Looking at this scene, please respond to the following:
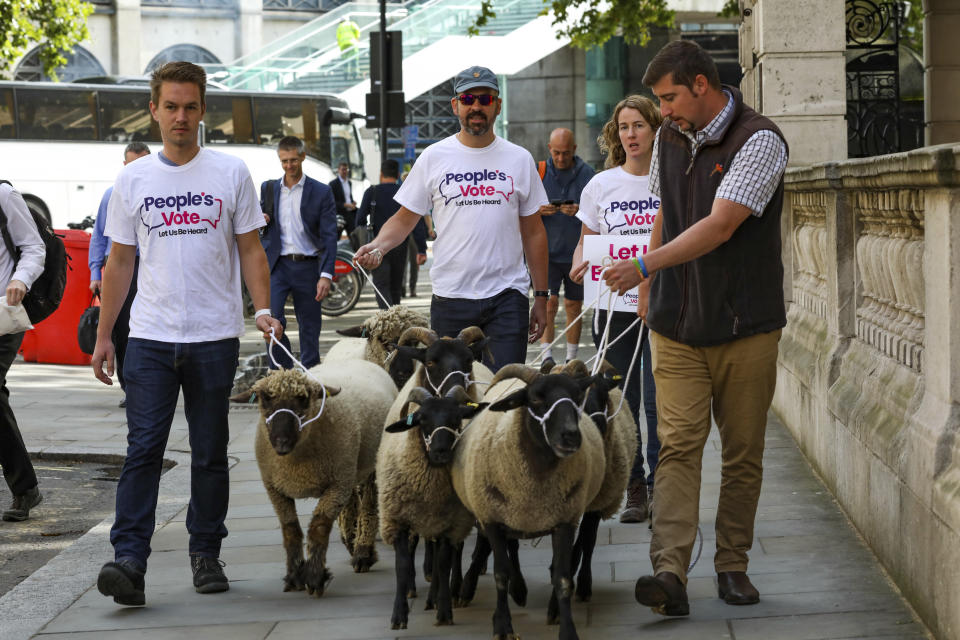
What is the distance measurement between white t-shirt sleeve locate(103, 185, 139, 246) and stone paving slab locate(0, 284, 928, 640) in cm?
153

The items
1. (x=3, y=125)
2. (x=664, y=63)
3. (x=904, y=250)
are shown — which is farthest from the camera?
(x=3, y=125)

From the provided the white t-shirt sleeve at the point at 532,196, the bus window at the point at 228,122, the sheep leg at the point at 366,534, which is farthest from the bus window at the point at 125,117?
the sheep leg at the point at 366,534

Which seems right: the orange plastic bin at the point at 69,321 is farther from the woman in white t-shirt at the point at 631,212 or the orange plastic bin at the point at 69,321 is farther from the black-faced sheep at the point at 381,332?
the woman in white t-shirt at the point at 631,212

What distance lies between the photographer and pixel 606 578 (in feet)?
19.6

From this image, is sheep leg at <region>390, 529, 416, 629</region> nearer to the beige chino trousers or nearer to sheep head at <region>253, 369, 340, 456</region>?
sheep head at <region>253, 369, 340, 456</region>

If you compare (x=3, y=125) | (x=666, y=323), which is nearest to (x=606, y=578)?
(x=666, y=323)

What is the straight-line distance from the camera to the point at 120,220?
19.2 feet

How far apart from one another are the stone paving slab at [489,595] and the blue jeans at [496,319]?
95 centimetres

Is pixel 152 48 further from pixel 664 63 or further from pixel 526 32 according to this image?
pixel 664 63

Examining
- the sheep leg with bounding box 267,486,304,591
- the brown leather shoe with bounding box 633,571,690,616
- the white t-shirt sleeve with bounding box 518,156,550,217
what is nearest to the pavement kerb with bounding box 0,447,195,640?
the sheep leg with bounding box 267,486,304,591

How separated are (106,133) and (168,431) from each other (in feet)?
84.4

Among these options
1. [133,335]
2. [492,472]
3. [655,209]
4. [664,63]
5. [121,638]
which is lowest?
[121,638]

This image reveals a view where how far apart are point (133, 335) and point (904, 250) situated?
10.6ft

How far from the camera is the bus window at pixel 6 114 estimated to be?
3006 cm
